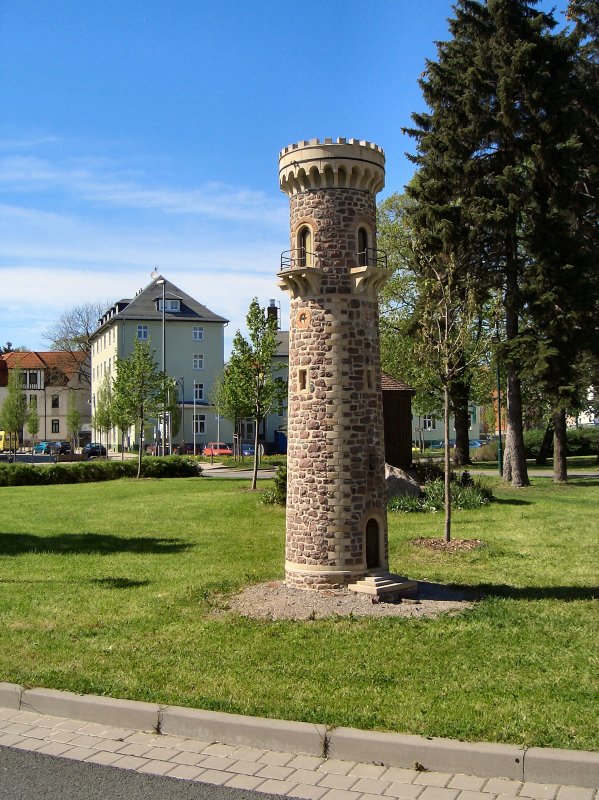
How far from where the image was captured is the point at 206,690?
7.99 metres

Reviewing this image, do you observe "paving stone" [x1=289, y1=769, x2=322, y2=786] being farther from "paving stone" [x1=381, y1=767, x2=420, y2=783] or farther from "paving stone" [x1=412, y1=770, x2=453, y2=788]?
"paving stone" [x1=412, y1=770, x2=453, y2=788]

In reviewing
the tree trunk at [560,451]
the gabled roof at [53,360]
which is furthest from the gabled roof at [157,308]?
the tree trunk at [560,451]

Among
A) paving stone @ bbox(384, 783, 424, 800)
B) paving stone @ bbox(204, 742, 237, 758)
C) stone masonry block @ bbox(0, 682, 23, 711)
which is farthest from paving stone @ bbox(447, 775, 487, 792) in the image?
stone masonry block @ bbox(0, 682, 23, 711)

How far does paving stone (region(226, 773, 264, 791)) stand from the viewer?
20.5 ft

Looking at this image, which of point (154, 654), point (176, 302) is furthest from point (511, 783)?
point (176, 302)

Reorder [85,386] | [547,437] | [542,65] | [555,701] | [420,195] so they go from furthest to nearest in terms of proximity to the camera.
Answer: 1. [85,386]
2. [547,437]
3. [420,195]
4. [542,65]
5. [555,701]

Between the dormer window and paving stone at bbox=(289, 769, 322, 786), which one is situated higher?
the dormer window

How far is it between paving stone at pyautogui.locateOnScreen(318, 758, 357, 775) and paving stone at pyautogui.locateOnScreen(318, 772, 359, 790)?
2.4 inches

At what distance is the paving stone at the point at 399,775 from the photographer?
20.8ft

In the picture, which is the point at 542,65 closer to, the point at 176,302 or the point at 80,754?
the point at 80,754

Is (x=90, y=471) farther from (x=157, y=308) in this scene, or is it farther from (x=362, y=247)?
(x=157, y=308)

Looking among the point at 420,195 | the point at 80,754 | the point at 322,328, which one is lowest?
the point at 80,754

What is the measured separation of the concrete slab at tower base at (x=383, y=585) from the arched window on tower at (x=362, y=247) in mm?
4651

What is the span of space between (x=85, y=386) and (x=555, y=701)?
94020 millimetres
